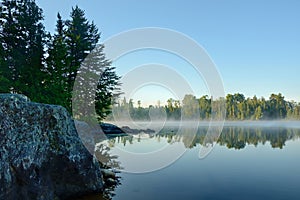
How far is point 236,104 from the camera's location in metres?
150

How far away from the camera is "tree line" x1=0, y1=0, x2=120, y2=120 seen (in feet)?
88.1

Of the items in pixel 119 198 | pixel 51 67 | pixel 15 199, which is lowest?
pixel 119 198

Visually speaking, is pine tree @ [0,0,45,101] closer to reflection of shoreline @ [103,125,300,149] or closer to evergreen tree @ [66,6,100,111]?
evergreen tree @ [66,6,100,111]

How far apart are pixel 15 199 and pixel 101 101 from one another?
29.3m

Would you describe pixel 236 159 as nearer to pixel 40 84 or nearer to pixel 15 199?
pixel 15 199

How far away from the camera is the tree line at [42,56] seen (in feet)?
88.1

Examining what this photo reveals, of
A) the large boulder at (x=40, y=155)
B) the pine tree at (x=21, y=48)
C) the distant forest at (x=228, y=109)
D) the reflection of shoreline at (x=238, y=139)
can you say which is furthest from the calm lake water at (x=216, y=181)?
the distant forest at (x=228, y=109)

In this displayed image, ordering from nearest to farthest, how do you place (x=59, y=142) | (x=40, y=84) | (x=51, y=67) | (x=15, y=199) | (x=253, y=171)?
(x=15, y=199) → (x=59, y=142) → (x=253, y=171) → (x=40, y=84) → (x=51, y=67)

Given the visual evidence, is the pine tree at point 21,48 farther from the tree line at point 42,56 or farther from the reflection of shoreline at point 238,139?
the reflection of shoreline at point 238,139

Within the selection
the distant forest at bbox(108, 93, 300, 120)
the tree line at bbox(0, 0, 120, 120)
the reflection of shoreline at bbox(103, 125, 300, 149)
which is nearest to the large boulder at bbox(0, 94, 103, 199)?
the tree line at bbox(0, 0, 120, 120)

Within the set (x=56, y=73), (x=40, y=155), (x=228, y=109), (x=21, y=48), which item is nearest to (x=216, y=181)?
(x=40, y=155)

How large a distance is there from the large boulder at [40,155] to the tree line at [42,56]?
51.8ft

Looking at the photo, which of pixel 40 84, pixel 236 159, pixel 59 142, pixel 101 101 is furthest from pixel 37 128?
pixel 101 101

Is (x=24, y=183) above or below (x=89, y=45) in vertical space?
below
